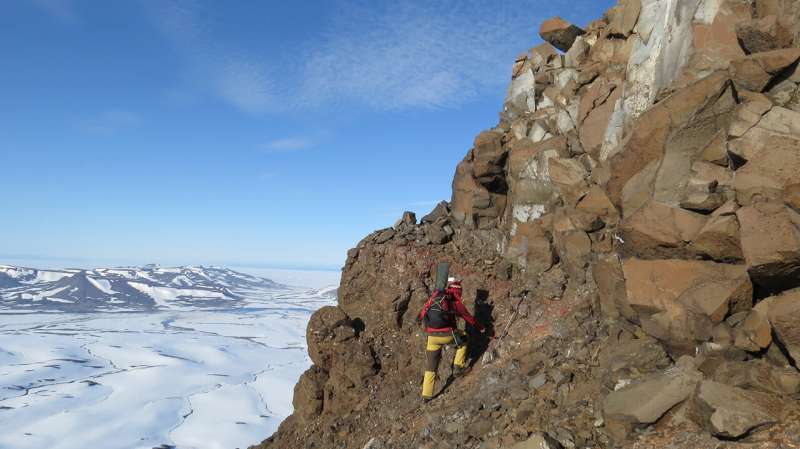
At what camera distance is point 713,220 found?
8.04 m

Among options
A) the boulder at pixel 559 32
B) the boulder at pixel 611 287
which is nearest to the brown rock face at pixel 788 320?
the boulder at pixel 611 287

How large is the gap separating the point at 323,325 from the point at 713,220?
11.4 meters

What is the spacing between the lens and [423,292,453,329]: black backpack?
41.0 feet

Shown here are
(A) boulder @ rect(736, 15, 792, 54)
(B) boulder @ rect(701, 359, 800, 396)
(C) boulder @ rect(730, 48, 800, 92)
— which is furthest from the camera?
(A) boulder @ rect(736, 15, 792, 54)

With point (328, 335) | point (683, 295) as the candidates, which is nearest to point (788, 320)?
point (683, 295)

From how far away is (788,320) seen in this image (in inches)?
259

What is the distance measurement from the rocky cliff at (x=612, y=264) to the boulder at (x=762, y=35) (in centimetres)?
4

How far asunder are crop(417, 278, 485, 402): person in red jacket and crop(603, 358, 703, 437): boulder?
16.3 ft

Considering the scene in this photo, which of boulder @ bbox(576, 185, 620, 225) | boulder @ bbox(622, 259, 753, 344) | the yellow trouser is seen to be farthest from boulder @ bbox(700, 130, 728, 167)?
the yellow trouser

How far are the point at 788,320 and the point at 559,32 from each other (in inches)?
569

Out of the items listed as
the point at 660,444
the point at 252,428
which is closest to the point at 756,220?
the point at 660,444

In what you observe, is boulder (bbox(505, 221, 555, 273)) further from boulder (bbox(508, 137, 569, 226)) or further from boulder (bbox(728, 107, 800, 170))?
boulder (bbox(728, 107, 800, 170))

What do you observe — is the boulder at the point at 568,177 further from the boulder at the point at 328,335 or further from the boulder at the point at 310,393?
the boulder at the point at 310,393

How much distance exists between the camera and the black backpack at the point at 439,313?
12.5 meters
